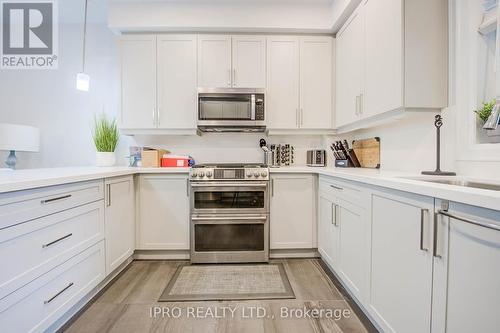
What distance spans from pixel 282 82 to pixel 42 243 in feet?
8.05

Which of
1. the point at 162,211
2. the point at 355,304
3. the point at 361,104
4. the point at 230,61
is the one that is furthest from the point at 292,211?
the point at 230,61

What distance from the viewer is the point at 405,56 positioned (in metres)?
1.59

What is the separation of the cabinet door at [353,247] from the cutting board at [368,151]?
0.76 m

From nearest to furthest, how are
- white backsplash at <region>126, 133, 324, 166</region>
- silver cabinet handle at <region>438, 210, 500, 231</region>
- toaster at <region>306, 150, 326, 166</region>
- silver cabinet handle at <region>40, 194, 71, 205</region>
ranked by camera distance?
silver cabinet handle at <region>438, 210, 500, 231</region>
silver cabinet handle at <region>40, 194, 71, 205</region>
toaster at <region>306, 150, 326, 166</region>
white backsplash at <region>126, 133, 324, 166</region>

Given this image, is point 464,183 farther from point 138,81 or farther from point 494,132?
point 138,81

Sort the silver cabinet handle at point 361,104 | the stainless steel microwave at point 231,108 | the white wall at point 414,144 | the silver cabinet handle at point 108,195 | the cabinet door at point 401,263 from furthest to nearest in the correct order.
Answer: the stainless steel microwave at point 231,108 → the silver cabinet handle at point 361,104 → the silver cabinet handle at point 108,195 → the white wall at point 414,144 → the cabinet door at point 401,263

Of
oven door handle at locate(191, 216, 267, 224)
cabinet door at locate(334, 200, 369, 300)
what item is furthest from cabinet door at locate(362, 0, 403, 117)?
oven door handle at locate(191, 216, 267, 224)

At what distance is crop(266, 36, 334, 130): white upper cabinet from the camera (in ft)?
9.00

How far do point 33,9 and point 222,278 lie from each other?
3554 mm

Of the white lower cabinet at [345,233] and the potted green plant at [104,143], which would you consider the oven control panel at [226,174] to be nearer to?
the white lower cabinet at [345,233]

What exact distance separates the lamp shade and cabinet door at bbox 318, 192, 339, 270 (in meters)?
3.06

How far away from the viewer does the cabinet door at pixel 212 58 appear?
2699 mm

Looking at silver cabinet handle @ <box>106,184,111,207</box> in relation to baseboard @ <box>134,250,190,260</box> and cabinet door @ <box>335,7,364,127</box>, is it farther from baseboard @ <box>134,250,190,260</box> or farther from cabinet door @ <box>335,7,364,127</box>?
cabinet door @ <box>335,7,364,127</box>

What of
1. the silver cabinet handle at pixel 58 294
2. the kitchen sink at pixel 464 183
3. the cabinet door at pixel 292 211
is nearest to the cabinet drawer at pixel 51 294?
the silver cabinet handle at pixel 58 294
